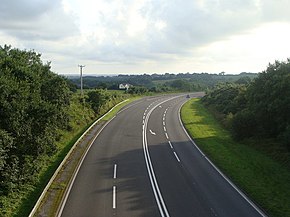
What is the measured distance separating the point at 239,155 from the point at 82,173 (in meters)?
12.8

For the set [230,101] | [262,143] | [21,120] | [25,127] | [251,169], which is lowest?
[251,169]

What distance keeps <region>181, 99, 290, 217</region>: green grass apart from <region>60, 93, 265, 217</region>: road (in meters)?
0.75

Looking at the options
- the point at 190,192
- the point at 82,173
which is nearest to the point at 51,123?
the point at 82,173

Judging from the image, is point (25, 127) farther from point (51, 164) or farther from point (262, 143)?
point (262, 143)

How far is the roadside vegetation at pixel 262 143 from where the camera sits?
21.4 m

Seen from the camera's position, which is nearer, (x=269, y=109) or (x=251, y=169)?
(x=251, y=169)

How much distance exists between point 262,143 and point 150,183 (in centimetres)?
1454

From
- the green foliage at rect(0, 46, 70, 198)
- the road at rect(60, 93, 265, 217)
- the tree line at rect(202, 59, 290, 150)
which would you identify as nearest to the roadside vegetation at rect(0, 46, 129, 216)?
the green foliage at rect(0, 46, 70, 198)

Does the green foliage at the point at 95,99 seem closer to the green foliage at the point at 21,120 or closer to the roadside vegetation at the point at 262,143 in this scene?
the roadside vegetation at the point at 262,143

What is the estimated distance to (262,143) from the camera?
110ft

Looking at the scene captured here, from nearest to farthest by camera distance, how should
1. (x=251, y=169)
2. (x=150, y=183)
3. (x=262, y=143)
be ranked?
(x=150, y=183), (x=251, y=169), (x=262, y=143)

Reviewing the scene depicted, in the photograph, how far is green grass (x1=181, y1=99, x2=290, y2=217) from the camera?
1965cm

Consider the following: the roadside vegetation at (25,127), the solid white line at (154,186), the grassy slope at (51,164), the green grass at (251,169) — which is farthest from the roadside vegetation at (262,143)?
the roadside vegetation at (25,127)

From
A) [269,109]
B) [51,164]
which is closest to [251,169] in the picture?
[269,109]
